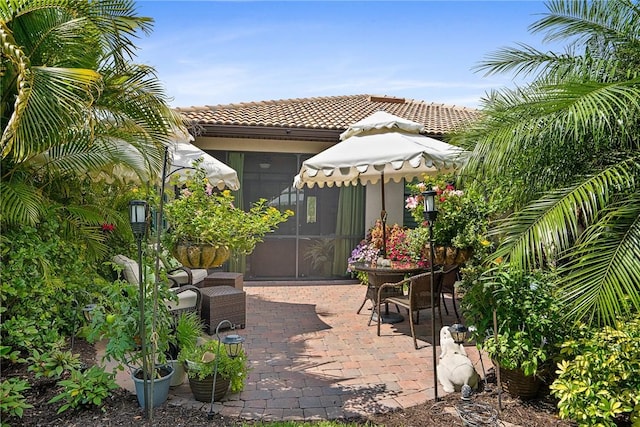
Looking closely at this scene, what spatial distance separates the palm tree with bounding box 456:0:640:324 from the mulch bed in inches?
38.5

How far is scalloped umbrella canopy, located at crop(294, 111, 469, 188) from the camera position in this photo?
5.91 meters

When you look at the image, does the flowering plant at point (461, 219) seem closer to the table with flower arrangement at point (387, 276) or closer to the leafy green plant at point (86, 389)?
the table with flower arrangement at point (387, 276)

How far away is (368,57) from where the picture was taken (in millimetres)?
8523

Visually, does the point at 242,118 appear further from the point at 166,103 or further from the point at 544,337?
the point at 544,337

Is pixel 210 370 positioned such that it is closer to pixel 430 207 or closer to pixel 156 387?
pixel 156 387

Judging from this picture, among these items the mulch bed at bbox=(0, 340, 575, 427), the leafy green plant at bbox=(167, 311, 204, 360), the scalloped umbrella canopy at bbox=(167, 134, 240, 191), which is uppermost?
the scalloped umbrella canopy at bbox=(167, 134, 240, 191)

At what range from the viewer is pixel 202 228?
5.82 meters

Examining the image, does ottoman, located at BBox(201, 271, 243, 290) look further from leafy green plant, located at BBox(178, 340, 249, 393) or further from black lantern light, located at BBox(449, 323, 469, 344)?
black lantern light, located at BBox(449, 323, 469, 344)

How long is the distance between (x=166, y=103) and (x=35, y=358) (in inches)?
127

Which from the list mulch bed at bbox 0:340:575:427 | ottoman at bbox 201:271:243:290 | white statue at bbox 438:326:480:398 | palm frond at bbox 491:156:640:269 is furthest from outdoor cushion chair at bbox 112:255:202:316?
palm frond at bbox 491:156:640:269

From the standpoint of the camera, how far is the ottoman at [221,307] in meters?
6.02

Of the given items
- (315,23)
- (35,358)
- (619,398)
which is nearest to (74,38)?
(35,358)

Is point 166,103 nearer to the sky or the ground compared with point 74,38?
nearer to the ground

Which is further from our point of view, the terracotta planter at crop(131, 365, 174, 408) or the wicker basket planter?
the wicker basket planter
